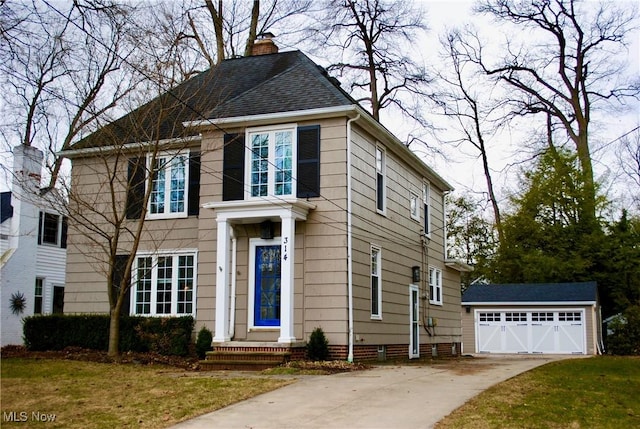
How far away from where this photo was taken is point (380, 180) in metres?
18.6

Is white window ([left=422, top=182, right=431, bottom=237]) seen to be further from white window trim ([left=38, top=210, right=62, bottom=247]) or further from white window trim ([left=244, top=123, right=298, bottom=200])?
white window trim ([left=38, top=210, right=62, bottom=247])

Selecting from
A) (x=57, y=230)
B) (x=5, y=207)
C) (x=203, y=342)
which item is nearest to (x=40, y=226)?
(x=57, y=230)

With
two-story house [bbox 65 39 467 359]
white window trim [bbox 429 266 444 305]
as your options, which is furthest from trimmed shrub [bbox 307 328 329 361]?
white window trim [bbox 429 266 444 305]

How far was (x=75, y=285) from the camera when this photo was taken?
63.9 feet

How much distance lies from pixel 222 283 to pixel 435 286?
9.72 m

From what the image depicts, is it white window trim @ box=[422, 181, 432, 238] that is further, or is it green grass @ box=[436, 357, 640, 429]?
white window trim @ box=[422, 181, 432, 238]

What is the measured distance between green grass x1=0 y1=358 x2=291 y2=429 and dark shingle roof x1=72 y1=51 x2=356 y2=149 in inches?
224

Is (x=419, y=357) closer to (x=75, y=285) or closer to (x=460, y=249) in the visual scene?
(x=75, y=285)

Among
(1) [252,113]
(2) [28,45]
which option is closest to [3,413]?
(2) [28,45]

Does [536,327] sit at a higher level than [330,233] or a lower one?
lower

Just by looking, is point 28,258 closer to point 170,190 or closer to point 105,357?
point 170,190

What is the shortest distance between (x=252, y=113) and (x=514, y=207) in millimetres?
23179

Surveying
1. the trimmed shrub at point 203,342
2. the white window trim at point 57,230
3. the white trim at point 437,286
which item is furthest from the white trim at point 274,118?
the white window trim at point 57,230

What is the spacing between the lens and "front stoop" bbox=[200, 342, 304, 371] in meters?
14.7
